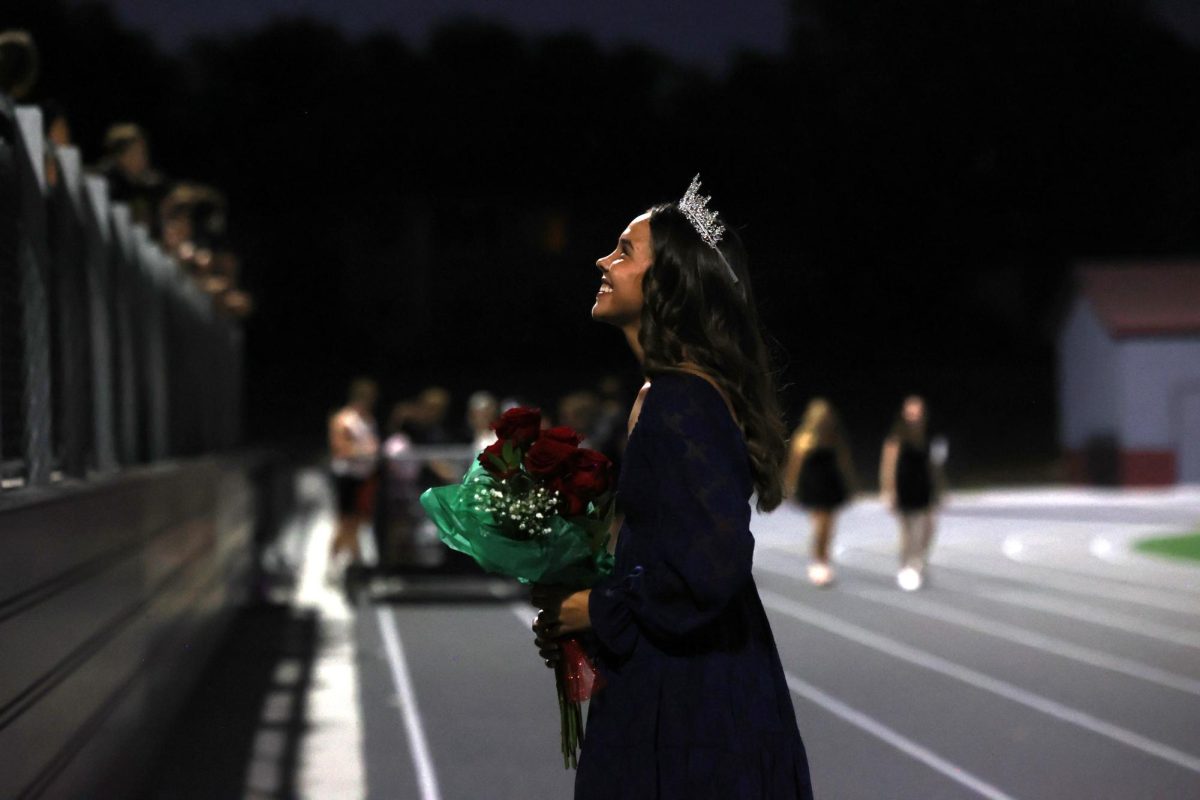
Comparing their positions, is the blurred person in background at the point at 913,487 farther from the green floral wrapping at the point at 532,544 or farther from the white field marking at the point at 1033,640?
the green floral wrapping at the point at 532,544

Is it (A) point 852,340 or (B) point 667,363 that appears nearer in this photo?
(B) point 667,363

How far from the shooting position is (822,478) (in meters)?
20.2

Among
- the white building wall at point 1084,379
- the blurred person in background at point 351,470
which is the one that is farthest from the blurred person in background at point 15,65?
the white building wall at point 1084,379

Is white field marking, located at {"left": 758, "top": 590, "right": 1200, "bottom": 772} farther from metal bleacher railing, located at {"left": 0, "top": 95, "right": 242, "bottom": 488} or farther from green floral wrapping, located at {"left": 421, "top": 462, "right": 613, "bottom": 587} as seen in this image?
green floral wrapping, located at {"left": 421, "top": 462, "right": 613, "bottom": 587}

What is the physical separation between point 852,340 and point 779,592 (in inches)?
1968

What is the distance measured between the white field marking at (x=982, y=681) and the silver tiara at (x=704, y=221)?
17.9 ft

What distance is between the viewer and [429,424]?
20359 mm

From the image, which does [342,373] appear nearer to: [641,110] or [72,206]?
[641,110]

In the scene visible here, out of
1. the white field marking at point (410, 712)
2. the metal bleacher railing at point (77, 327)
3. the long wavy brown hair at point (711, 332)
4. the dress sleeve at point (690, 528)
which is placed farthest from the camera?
the white field marking at point (410, 712)

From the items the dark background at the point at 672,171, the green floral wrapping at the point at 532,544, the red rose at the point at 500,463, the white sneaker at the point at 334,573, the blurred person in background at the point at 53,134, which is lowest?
the white sneaker at the point at 334,573

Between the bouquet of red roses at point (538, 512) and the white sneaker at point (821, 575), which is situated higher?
the bouquet of red roses at point (538, 512)

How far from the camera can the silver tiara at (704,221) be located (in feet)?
13.3

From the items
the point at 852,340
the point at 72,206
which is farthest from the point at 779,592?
the point at 852,340

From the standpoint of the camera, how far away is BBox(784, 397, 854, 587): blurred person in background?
789 inches
